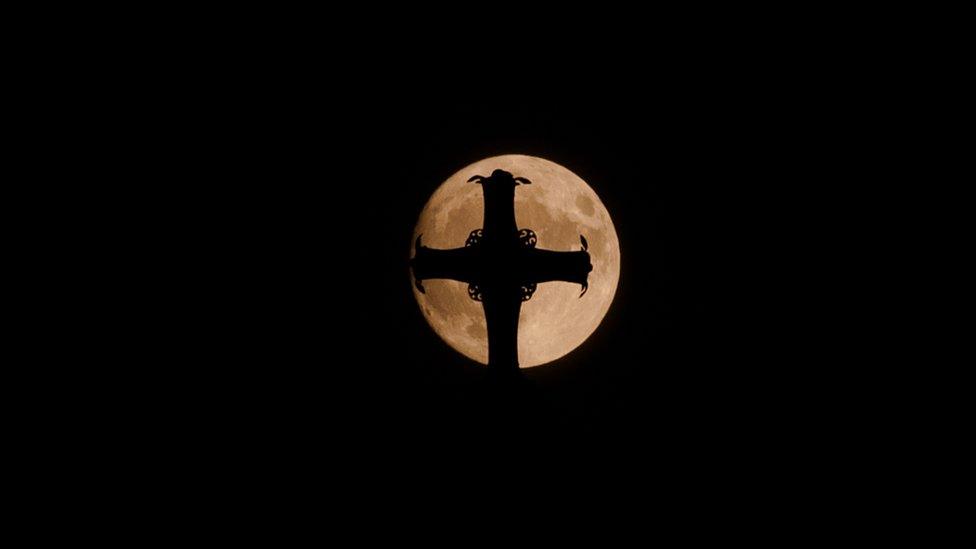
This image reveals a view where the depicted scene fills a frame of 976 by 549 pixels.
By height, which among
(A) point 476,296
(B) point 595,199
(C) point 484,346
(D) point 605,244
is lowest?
(C) point 484,346

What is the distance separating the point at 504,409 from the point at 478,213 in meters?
0.72

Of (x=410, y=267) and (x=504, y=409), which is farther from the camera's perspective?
(x=410, y=267)

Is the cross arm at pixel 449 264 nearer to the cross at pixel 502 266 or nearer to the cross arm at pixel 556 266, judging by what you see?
the cross at pixel 502 266

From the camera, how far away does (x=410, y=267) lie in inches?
106

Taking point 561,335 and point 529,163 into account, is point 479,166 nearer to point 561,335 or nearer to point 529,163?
point 529,163

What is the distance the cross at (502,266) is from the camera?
2.56 metres

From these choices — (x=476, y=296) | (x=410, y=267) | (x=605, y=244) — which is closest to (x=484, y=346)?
(x=476, y=296)

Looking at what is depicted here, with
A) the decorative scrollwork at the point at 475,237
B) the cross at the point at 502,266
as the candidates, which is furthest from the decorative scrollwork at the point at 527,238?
the decorative scrollwork at the point at 475,237

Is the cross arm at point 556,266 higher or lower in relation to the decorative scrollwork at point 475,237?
lower

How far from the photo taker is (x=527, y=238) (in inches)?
103

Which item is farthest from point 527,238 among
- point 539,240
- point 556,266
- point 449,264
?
point 449,264

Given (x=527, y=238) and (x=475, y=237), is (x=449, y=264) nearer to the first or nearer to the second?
(x=475, y=237)

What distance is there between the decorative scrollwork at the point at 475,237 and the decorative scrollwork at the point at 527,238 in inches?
5.5

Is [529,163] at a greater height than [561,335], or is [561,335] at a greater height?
[529,163]
